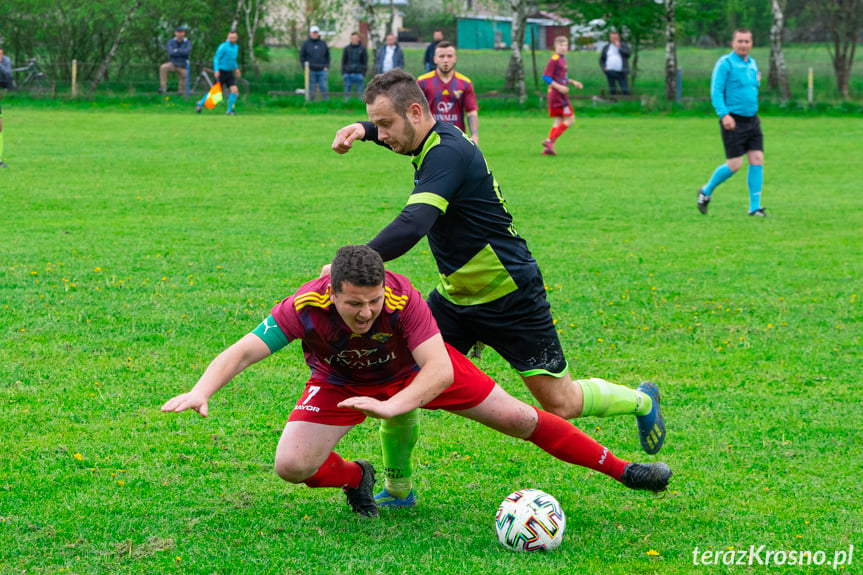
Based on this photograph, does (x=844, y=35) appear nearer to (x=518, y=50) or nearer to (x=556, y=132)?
(x=518, y=50)

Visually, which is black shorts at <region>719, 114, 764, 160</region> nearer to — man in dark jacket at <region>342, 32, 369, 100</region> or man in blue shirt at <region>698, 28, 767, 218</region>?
man in blue shirt at <region>698, 28, 767, 218</region>

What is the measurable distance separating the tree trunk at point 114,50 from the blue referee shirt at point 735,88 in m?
23.6

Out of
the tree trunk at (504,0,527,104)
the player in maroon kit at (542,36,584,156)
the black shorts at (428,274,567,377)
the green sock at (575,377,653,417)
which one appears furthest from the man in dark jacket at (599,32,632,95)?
the black shorts at (428,274,567,377)

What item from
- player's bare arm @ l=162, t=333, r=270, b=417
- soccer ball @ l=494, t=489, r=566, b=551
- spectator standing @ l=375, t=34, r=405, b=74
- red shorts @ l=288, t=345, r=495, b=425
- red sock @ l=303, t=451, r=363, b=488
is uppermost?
spectator standing @ l=375, t=34, r=405, b=74

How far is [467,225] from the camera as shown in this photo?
4680mm

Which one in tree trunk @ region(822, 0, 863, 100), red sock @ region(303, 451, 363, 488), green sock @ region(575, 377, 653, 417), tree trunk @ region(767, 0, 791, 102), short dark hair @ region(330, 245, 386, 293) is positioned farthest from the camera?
tree trunk @ region(822, 0, 863, 100)

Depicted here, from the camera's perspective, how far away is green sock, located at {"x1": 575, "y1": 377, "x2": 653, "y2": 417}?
493cm

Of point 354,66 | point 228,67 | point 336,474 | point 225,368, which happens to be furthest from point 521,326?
point 354,66

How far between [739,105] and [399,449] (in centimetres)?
941

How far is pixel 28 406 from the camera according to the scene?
5.76 meters

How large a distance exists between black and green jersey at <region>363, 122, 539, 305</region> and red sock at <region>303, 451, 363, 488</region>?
38.1 inches

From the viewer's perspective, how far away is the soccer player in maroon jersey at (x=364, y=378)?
12.6ft

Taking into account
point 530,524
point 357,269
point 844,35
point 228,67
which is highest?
point 844,35

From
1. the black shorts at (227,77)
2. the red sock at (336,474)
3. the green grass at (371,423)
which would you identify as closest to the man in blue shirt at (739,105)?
the green grass at (371,423)
